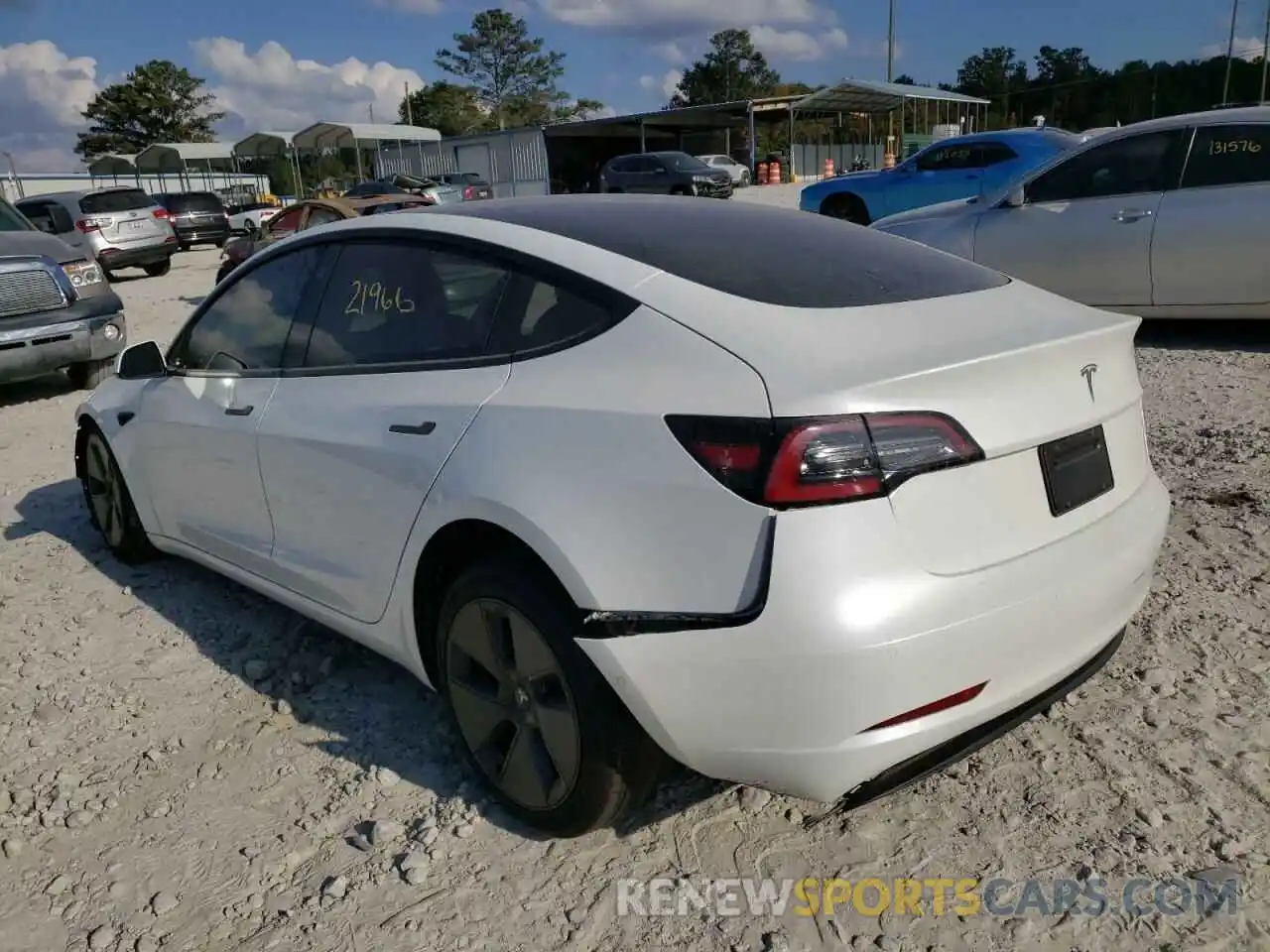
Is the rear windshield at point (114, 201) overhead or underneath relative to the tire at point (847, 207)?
overhead

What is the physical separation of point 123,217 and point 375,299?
18.7 meters

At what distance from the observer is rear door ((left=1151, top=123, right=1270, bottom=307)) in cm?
671

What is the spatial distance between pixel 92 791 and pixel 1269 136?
24.6 ft

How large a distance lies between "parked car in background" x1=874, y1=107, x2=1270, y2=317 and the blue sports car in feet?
18.3

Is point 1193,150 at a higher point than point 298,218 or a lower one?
higher

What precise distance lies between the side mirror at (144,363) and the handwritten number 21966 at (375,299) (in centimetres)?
126

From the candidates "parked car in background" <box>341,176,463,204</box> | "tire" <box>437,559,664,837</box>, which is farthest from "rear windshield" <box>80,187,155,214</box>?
"tire" <box>437,559,664,837</box>

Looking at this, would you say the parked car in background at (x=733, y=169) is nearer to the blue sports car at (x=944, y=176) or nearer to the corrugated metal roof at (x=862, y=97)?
the corrugated metal roof at (x=862, y=97)

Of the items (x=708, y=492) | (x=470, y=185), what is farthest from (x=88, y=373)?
(x=470, y=185)

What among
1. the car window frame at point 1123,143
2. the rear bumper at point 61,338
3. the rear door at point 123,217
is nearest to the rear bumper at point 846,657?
the car window frame at point 1123,143

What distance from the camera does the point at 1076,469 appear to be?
2.31 metres

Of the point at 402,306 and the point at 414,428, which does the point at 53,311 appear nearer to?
the point at 402,306

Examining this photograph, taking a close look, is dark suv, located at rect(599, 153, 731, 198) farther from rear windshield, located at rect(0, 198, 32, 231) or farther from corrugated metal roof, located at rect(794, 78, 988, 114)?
rear windshield, located at rect(0, 198, 32, 231)

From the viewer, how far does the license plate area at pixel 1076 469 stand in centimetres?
223
